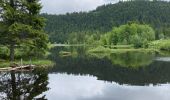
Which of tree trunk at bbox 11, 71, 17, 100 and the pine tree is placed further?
the pine tree

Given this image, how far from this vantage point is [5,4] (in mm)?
59625

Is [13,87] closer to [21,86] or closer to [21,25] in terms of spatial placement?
[21,86]

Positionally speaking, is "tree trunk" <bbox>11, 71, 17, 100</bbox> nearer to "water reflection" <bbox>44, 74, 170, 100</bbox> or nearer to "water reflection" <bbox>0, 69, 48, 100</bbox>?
"water reflection" <bbox>0, 69, 48, 100</bbox>

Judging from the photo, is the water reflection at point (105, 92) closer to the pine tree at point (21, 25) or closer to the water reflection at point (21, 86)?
the water reflection at point (21, 86)

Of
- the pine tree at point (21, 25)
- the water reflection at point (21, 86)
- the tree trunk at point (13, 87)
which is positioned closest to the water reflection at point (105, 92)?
the water reflection at point (21, 86)

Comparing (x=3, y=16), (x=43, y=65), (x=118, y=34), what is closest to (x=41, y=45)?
(x=43, y=65)

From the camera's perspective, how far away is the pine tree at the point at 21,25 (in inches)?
2317

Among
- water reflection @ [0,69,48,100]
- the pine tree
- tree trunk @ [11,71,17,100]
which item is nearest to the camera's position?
tree trunk @ [11,71,17,100]

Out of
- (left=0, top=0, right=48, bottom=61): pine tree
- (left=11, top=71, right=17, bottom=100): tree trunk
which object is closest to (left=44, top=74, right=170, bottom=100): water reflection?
(left=11, top=71, right=17, bottom=100): tree trunk

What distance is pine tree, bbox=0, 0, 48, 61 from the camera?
58.8 meters

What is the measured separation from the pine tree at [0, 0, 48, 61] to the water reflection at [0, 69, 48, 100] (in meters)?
10.9

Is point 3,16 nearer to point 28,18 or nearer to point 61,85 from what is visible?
point 28,18

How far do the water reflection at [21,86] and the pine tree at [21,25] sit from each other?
1091cm

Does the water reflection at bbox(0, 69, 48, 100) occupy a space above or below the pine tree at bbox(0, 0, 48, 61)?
below
